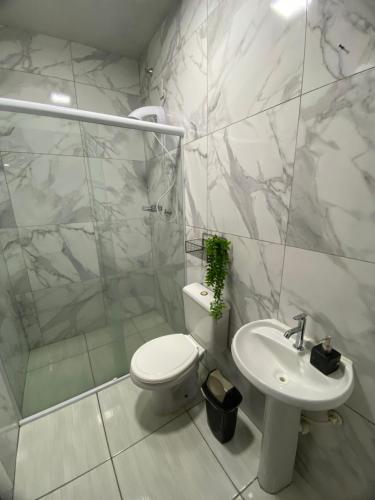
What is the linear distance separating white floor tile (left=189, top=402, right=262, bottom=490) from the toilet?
198 millimetres

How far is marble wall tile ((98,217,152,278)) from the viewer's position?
63.8 inches

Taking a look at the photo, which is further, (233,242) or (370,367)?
(233,242)

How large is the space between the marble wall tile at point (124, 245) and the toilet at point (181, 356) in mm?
507

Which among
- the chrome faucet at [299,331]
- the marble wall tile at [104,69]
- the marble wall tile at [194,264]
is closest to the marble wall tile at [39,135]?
the marble wall tile at [104,69]

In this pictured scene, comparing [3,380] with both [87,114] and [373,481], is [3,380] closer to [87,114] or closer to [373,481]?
[87,114]

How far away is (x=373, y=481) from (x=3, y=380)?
1862 millimetres

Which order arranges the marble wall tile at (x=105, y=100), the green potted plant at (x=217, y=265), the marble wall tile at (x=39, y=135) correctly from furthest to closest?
the marble wall tile at (x=105, y=100)
the marble wall tile at (x=39, y=135)
the green potted plant at (x=217, y=265)

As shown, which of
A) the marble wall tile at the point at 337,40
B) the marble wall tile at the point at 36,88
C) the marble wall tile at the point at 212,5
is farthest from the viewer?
the marble wall tile at the point at 36,88

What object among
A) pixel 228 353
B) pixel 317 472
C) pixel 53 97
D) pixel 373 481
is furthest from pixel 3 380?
pixel 53 97

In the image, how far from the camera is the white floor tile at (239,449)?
1104 millimetres

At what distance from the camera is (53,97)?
182cm

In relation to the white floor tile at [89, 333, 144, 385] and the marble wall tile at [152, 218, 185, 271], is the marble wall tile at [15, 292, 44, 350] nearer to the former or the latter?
the white floor tile at [89, 333, 144, 385]

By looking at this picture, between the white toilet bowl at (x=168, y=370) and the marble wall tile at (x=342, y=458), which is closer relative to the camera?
the marble wall tile at (x=342, y=458)

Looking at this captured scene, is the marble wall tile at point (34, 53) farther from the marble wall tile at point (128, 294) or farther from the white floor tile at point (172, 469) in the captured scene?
the white floor tile at point (172, 469)
